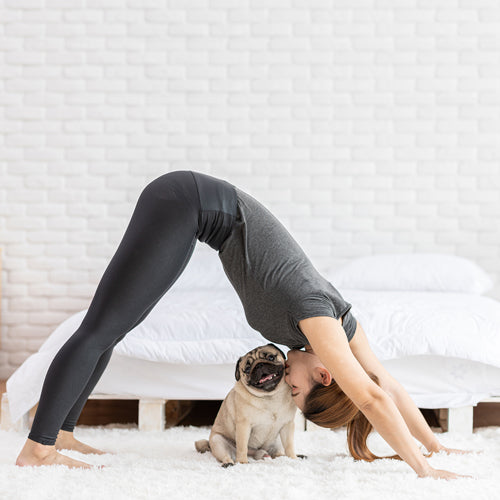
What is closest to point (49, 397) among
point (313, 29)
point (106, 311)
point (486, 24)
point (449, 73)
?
point (106, 311)

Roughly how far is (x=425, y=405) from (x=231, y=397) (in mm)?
755

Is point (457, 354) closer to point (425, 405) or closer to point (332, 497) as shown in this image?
point (425, 405)

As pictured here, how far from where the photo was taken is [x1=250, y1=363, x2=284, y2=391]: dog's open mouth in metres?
1.66

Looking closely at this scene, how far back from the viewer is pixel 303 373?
5.42 feet

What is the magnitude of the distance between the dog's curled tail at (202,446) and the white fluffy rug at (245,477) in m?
0.03

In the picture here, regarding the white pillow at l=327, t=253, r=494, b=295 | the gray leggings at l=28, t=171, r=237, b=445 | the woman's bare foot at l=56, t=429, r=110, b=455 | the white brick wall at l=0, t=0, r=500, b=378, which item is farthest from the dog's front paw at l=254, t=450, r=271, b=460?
the white brick wall at l=0, t=0, r=500, b=378

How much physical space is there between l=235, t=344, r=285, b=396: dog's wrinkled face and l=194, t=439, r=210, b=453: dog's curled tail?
338 millimetres

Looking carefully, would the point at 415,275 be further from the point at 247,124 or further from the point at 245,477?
the point at 245,477

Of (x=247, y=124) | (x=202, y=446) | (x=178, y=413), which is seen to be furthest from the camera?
(x=247, y=124)

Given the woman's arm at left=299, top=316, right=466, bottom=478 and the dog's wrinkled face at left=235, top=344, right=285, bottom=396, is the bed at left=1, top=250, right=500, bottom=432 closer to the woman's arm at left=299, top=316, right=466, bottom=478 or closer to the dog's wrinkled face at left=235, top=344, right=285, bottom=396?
the dog's wrinkled face at left=235, top=344, right=285, bottom=396

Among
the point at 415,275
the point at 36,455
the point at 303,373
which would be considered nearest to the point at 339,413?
the point at 303,373

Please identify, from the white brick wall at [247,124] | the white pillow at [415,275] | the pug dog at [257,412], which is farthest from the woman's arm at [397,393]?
the white brick wall at [247,124]

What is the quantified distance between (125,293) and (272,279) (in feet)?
1.19

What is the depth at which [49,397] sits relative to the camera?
1473 mm
